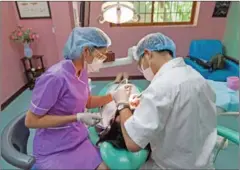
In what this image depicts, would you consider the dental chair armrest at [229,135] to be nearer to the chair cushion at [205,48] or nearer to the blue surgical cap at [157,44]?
the blue surgical cap at [157,44]

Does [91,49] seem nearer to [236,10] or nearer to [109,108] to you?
[109,108]

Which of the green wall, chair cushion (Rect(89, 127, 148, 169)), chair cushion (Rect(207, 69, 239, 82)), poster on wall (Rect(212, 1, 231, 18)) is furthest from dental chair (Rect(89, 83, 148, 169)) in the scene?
poster on wall (Rect(212, 1, 231, 18))

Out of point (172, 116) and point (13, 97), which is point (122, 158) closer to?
point (172, 116)

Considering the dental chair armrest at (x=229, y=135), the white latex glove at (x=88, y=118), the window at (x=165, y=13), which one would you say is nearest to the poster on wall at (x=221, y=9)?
the window at (x=165, y=13)

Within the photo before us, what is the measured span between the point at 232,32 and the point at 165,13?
126 cm

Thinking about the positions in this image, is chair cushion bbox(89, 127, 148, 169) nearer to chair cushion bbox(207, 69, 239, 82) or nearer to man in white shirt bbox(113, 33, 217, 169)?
man in white shirt bbox(113, 33, 217, 169)

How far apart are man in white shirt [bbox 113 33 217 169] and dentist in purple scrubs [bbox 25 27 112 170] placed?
0.29 meters

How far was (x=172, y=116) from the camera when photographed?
0.80m

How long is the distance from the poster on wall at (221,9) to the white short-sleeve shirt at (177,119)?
3377mm

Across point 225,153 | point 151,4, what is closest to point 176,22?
point 151,4

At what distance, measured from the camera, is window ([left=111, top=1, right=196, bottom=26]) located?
3851mm

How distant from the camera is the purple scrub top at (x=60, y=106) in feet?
3.17

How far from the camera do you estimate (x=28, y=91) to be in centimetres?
355

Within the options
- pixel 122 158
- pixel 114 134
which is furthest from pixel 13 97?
pixel 122 158
